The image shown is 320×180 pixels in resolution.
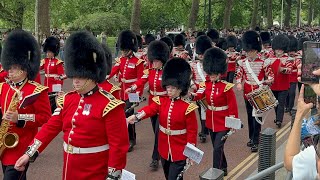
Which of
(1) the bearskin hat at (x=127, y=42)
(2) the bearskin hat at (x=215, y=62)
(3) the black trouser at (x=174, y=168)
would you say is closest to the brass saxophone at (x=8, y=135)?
(3) the black trouser at (x=174, y=168)

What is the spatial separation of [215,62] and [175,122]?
1.81 metres

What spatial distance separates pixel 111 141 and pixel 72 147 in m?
0.36

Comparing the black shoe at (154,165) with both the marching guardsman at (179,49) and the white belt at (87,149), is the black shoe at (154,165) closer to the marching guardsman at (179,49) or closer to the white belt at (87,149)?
the white belt at (87,149)

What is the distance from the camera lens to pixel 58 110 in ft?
13.6

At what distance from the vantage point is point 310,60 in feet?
9.13

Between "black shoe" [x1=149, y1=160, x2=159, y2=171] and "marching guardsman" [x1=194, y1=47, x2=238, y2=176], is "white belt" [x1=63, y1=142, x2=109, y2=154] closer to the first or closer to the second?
"marching guardsman" [x1=194, y1=47, x2=238, y2=176]

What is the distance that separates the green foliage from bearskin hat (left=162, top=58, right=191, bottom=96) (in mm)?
24741

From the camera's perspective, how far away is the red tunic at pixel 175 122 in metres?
5.04

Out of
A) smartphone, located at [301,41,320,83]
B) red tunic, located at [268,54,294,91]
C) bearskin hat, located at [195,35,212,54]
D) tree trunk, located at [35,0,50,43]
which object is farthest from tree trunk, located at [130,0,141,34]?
smartphone, located at [301,41,320,83]

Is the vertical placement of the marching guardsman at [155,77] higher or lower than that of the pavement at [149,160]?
higher

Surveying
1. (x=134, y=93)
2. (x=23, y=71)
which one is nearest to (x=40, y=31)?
(x=134, y=93)

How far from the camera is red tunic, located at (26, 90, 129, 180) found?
12.6 ft

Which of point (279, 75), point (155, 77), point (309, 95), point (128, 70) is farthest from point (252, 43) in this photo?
point (309, 95)

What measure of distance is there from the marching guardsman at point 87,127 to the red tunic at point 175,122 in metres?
1.14
